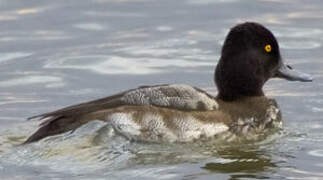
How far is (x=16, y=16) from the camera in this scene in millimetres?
14680

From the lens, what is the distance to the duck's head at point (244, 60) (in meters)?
10.6

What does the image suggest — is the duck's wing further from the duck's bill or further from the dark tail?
the duck's bill

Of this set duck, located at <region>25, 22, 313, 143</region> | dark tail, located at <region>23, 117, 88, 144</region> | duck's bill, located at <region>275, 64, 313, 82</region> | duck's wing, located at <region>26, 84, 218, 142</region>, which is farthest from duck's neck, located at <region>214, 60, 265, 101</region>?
dark tail, located at <region>23, 117, 88, 144</region>

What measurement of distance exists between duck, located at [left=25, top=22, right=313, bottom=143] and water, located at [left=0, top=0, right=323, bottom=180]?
104 mm

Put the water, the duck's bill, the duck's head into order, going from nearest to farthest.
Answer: the water < the duck's head < the duck's bill

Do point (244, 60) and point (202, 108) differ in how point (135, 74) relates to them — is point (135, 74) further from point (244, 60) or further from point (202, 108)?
point (202, 108)

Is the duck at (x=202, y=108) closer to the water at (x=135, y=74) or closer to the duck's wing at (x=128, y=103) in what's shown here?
the duck's wing at (x=128, y=103)

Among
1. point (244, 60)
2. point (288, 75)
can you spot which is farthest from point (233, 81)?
point (288, 75)

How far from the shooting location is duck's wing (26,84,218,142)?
32.3 feet

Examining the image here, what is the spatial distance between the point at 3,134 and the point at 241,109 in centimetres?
198

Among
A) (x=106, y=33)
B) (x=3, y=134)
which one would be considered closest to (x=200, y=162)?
(x=3, y=134)

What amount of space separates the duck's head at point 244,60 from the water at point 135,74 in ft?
1.67

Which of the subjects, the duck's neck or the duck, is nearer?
the duck

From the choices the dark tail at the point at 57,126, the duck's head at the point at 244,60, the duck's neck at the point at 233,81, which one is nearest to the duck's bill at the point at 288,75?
the duck's head at the point at 244,60
